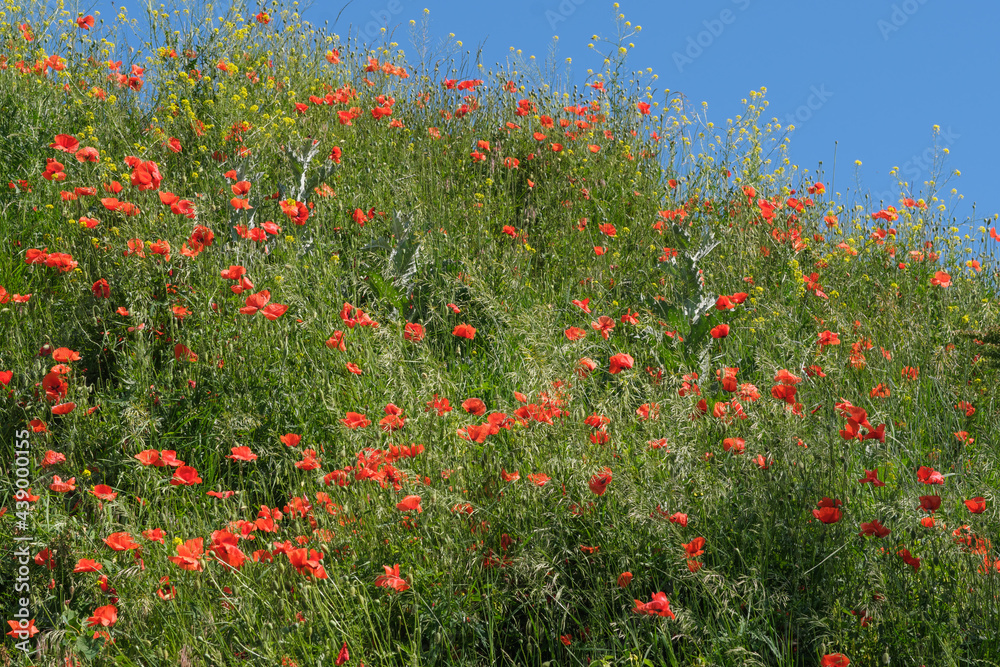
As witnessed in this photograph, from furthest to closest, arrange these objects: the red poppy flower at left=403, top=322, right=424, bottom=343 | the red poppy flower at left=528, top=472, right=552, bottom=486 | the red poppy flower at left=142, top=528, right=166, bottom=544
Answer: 1. the red poppy flower at left=403, top=322, right=424, bottom=343
2. the red poppy flower at left=142, top=528, right=166, bottom=544
3. the red poppy flower at left=528, top=472, right=552, bottom=486

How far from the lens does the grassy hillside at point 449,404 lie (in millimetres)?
2383

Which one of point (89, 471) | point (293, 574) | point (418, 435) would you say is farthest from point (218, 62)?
point (293, 574)

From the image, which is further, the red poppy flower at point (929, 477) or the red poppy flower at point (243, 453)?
the red poppy flower at point (243, 453)

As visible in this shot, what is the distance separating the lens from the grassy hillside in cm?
238

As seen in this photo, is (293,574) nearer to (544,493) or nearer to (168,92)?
(544,493)

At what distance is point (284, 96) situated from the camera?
6074 millimetres

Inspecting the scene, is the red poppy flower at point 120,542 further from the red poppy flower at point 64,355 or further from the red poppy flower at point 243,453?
the red poppy flower at point 64,355

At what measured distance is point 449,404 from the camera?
325 centimetres

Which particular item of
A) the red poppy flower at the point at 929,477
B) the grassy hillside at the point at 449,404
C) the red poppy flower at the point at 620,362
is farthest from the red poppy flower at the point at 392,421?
the red poppy flower at the point at 929,477

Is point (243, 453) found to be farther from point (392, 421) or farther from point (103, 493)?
point (392, 421)

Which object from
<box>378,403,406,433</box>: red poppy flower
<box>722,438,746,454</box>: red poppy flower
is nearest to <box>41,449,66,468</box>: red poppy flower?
<box>378,403,406,433</box>: red poppy flower

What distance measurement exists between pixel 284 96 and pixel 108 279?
2701mm

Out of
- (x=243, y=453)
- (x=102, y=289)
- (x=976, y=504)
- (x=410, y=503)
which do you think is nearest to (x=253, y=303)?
(x=243, y=453)

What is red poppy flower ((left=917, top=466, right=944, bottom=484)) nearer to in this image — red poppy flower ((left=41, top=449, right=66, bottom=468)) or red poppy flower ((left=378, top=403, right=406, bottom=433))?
red poppy flower ((left=378, top=403, right=406, bottom=433))
